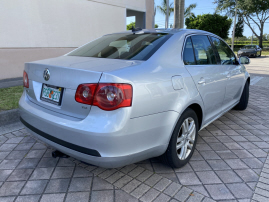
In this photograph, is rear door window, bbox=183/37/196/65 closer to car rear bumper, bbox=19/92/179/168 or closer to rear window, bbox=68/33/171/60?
rear window, bbox=68/33/171/60

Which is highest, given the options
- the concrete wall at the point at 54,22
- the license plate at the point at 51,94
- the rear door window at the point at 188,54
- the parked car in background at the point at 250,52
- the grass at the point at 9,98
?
the concrete wall at the point at 54,22

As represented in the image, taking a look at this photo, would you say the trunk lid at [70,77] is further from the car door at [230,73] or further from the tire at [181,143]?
the car door at [230,73]

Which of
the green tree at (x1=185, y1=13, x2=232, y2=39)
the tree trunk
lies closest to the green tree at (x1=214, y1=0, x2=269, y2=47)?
the green tree at (x1=185, y1=13, x2=232, y2=39)

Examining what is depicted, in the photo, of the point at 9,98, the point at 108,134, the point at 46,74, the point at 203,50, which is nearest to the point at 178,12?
the point at 203,50

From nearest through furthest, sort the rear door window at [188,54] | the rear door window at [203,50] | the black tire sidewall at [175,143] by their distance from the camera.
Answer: the black tire sidewall at [175,143], the rear door window at [188,54], the rear door window at [203,50]

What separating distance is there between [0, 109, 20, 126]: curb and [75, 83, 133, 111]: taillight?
2.71 m

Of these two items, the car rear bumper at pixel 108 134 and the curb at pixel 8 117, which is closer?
the car rear bumper at pixel 108 134

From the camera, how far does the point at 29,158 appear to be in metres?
2.90

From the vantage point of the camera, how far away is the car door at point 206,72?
9.06ft

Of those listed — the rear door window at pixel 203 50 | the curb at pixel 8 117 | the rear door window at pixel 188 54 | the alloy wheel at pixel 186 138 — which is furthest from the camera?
the curb at pixel 8 117

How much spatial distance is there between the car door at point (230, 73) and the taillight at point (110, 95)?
2169 mm

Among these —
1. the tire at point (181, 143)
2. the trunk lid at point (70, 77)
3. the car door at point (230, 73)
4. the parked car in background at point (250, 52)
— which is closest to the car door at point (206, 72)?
the car door at point (230, 73)

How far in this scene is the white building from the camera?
7.18 m

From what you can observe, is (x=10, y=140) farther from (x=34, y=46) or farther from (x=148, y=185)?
(x=34, y=46)
